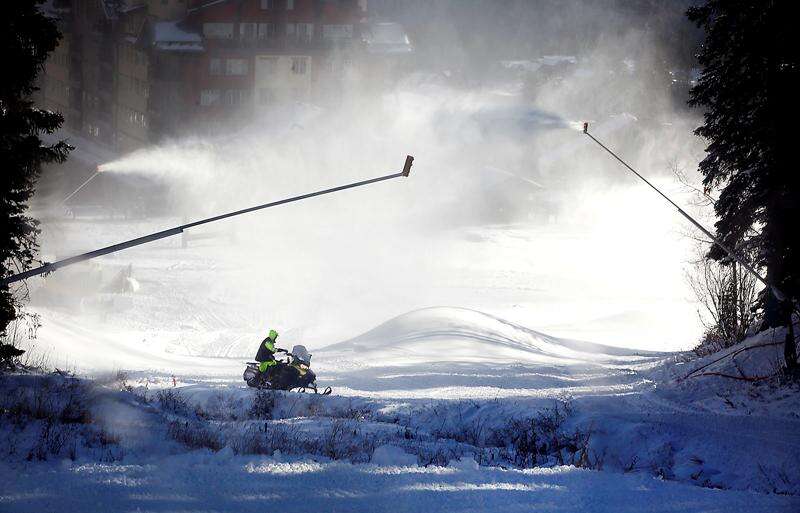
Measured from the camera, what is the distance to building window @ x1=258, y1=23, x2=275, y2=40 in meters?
69.3

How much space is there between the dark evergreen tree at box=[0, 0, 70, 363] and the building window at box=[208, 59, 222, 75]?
56.4 metres

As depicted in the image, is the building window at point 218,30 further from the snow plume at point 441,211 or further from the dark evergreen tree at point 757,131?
the dark evergreen tree at point 757,131

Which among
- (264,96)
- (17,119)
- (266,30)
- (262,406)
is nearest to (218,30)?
(266,30)

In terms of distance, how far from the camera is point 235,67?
69.5 meters

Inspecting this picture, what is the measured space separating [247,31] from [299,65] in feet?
18.2

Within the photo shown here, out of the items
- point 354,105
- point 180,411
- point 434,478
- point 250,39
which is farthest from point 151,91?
point 434,478

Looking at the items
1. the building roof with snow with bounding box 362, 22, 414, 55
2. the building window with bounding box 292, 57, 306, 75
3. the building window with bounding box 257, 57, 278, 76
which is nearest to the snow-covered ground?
the building window with bounding box 292, 57, 306, 75

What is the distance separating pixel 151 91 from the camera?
70.8 metres

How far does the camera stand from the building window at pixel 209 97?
228ft

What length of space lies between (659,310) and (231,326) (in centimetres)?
2198

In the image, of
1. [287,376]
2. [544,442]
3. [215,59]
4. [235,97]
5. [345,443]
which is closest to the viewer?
[345,443]

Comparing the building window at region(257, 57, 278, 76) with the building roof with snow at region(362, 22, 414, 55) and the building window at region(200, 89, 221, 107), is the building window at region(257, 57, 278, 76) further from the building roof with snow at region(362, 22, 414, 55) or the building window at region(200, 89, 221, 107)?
the building roof with snow at region(362, 22, 414, 55)

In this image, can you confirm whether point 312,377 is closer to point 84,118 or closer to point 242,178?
point 242,178

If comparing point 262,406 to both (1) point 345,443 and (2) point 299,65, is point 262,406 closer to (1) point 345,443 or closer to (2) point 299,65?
(1) point 345,443
